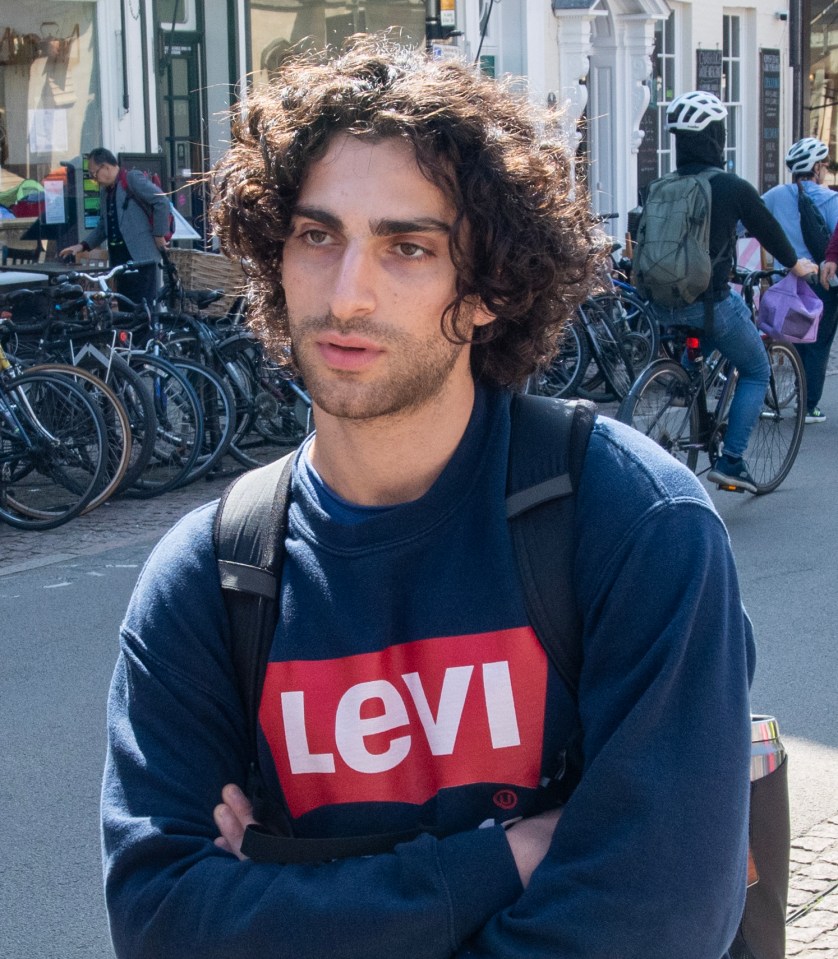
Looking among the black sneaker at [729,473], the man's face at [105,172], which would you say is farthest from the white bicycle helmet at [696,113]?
the man's face at [105,172]

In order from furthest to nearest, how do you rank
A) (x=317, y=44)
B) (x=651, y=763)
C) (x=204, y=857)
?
(x=317, y=44), (x=204, y=857), (x=651, y=763)

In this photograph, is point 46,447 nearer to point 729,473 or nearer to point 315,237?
point 729,473

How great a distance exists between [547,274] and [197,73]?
1249 cm

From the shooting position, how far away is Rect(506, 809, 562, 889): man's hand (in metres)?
1.67

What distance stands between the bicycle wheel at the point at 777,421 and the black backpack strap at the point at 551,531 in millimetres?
6442

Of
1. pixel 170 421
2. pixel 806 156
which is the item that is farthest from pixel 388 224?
pixel 806 156

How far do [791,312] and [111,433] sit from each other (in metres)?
3.76

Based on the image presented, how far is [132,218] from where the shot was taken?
1144cm

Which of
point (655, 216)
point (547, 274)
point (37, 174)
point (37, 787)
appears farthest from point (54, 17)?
point (547, 274)

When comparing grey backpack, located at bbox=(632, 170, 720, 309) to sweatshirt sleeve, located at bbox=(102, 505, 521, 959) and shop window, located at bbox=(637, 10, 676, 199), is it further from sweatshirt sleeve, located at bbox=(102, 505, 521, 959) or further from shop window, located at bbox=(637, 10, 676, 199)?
shop window, located at bbox=(637, 10, 676, 199)

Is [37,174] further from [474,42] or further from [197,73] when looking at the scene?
[474,42]

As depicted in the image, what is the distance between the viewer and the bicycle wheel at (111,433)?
26.9ft

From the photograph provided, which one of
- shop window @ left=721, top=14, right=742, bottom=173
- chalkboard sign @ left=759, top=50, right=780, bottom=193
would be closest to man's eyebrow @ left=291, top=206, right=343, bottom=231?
shop window @ left=721, top=14, right=742, bottom=173

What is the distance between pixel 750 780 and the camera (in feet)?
5.83
